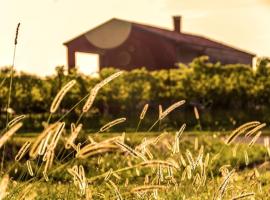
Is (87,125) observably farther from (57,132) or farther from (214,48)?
(57,132)

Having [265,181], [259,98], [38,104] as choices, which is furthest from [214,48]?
[265,181]

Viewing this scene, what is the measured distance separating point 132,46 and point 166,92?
38.2ft

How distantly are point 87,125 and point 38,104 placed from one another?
3.69 meters

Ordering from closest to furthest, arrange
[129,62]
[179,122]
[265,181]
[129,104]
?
1. [265,181]
2. [179,122]
3. [129,104]
4. [129,62]

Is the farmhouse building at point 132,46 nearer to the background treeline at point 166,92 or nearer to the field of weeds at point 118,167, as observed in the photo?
the background treeline at point 166,92

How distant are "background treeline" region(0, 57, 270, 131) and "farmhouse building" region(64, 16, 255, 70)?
382 inches

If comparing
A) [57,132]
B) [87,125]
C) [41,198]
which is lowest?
[87,125]

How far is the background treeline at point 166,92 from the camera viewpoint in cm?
2842

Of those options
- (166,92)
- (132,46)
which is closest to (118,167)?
(166,92)

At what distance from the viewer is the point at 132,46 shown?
1577 inches

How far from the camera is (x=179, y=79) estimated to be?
95.5 ft

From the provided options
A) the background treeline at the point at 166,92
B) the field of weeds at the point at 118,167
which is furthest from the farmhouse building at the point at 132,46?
the field of weeds at the point at 118,167

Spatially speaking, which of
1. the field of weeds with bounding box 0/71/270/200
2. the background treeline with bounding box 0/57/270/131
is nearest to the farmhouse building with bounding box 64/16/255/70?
the background treeline with bounding box 0/57/270/131

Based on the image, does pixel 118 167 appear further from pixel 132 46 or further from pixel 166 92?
pixel 132 46
